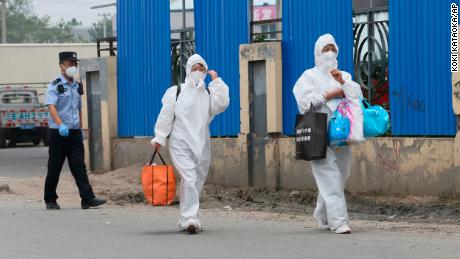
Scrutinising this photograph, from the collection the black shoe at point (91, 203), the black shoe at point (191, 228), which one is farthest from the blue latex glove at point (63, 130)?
the black shoe at point (191, 228)

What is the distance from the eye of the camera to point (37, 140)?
3594cm

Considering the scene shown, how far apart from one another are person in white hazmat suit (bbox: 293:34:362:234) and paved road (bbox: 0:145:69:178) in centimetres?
1074

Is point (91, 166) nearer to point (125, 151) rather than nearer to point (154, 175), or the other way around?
point (125, 151)

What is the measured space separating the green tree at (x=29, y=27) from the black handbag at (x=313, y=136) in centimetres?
10424

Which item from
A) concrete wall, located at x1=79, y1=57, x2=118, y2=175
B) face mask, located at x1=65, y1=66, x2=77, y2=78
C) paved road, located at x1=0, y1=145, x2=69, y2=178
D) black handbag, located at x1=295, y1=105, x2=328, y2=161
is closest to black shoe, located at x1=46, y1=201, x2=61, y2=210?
face mask, located at x1=65, y1=66, x2=77, y2=78

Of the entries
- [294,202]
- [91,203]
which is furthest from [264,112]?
[91,203]

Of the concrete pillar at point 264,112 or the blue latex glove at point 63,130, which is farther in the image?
the concrete pillar at point 264,112

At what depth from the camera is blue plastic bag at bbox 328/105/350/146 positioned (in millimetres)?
9523

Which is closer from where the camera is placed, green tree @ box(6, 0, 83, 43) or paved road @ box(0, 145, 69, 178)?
paved road @ box(0, 145, 69, 178)

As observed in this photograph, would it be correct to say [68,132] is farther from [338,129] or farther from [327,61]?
[338,129]

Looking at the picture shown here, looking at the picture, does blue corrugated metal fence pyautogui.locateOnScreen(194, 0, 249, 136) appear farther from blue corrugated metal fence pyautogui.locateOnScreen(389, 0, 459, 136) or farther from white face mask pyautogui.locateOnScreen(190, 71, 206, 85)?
white face mask pyautogui.locateOnScreen(190, 71, 206, 85)

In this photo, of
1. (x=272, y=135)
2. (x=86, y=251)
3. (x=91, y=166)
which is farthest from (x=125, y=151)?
(x=86, y=251)

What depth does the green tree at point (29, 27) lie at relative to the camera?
115175 millimetres

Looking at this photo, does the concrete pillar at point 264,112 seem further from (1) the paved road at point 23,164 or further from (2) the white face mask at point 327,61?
(1) the paved road at point 23,164
